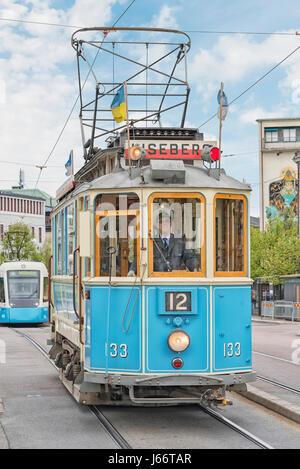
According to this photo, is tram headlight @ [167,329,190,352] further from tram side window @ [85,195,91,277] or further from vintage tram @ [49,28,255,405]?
tram side window @ [85,195,91,277]

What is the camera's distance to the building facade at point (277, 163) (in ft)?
232

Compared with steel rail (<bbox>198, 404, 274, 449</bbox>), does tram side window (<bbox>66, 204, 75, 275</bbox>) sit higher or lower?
higher

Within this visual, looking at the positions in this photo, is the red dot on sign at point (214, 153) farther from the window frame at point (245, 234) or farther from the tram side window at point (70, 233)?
the tram side window at point (70, 233)

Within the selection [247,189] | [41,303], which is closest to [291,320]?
[41,303]

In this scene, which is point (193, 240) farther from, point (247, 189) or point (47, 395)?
point (47, 395)

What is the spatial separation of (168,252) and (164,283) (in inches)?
16.0

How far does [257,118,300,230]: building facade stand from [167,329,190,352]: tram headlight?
62358 mm

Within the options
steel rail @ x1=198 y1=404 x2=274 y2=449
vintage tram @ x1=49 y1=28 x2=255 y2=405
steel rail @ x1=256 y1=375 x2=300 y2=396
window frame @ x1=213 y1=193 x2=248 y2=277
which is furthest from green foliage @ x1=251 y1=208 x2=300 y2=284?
vintage tram @ x1=49 y1=28 x2=255 y2=405

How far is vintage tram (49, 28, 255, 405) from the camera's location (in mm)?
8711

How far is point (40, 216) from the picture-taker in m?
92.0

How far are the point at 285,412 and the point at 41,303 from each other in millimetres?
21437

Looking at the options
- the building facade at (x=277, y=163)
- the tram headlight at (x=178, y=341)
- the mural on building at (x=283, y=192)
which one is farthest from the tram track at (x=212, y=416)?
the building facade at (x=277, y=163)

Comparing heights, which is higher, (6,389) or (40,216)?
(40,216)

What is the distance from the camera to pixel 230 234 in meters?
9.20
